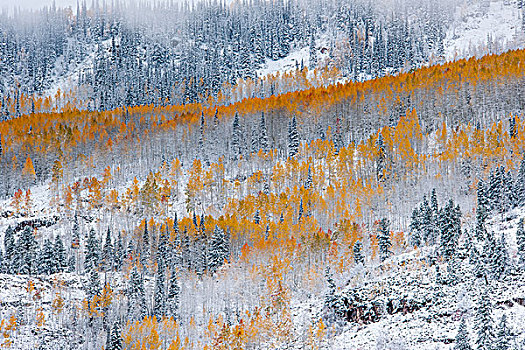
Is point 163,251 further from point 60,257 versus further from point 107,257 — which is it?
point 60,257

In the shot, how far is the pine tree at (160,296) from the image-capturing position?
284 feet

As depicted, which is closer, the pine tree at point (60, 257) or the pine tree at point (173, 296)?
the pine tree at point (173, 296)

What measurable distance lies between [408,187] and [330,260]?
34.2m

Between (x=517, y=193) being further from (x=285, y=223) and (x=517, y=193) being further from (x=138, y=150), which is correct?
(x=138, y=150)

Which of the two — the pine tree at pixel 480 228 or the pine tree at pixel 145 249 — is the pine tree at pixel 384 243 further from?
the pine tree at pixel 145 249

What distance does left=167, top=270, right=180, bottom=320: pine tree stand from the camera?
287 feet

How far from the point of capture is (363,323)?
66562 mm

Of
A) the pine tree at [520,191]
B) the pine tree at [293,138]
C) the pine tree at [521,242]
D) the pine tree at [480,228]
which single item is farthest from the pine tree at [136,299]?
the pine tree at [293,138]

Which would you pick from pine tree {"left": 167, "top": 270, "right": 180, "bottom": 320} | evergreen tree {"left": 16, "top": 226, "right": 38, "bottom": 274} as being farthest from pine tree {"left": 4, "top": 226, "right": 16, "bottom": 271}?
pine tree {"left": 167, "top": 270, "right": 180, "bottom": 320}

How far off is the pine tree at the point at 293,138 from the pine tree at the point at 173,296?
62.7 meters

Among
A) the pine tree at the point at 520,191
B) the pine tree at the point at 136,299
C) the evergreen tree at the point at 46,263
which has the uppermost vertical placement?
the pine tree at the point at 520,191

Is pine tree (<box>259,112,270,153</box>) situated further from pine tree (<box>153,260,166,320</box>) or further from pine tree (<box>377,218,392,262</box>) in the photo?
pine tree (<box>377,218,392,262</box>)

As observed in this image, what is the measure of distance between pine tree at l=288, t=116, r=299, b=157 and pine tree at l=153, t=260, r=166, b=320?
62959 mm

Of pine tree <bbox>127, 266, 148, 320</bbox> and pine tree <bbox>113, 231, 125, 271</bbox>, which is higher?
pine tree <bbox>113, 231, 125, 271</bbox>
